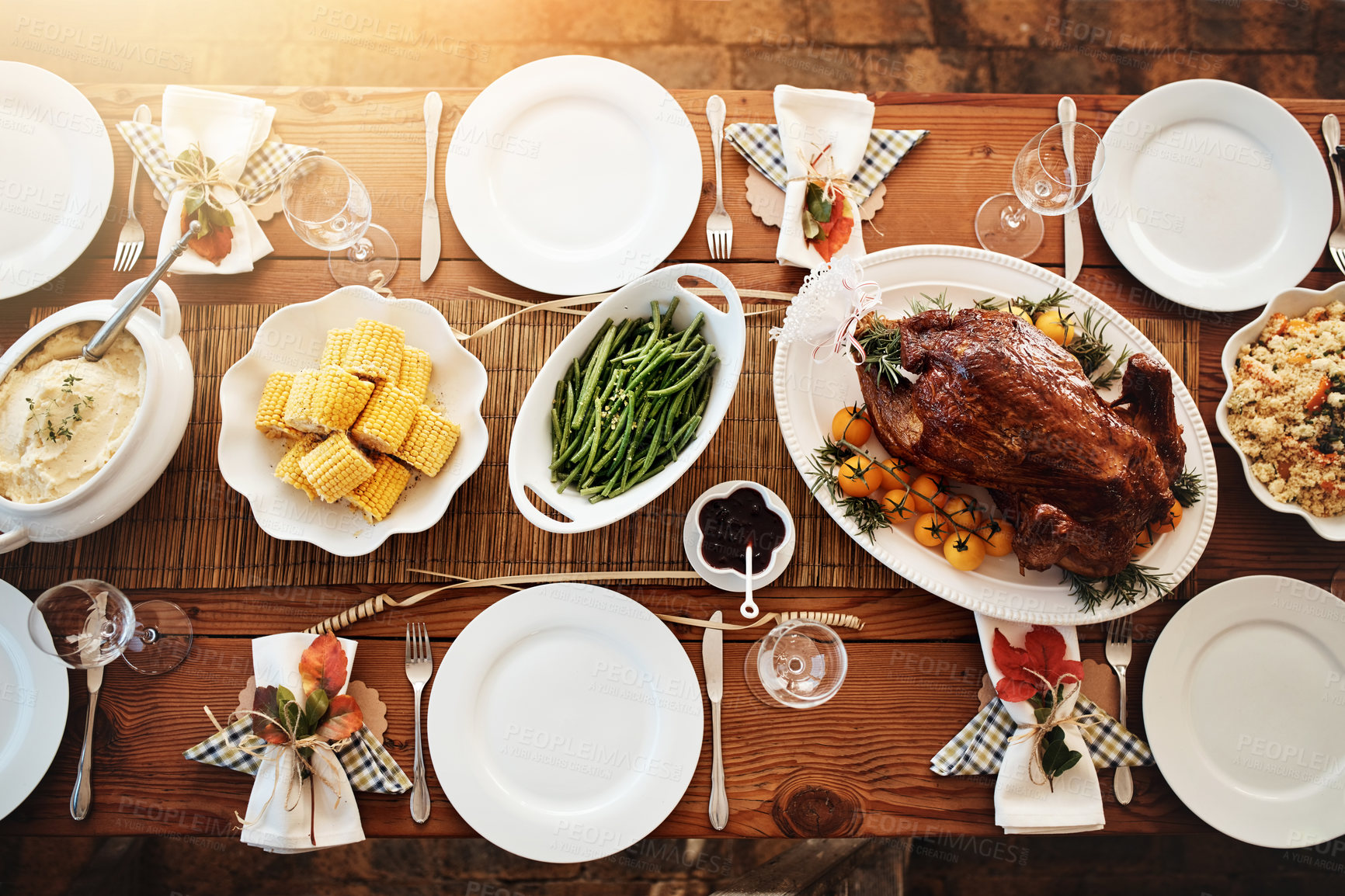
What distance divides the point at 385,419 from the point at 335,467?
6.4 inches

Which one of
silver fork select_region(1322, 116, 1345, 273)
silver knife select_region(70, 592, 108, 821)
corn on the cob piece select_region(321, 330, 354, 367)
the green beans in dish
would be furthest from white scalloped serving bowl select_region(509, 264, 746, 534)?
silver fork select_region(1322, 116, 1345, 273)

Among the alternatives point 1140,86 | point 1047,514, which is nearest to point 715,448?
point 1047,514

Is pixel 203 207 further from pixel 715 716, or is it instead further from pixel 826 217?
pixel 715 716

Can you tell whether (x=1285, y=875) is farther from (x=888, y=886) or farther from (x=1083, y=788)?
(x=1083, y=788)

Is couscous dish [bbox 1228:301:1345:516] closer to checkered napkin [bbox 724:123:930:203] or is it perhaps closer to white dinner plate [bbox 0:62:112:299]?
checkered napkin [bbox 724:123:930:203]

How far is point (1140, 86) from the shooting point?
3.50 meters

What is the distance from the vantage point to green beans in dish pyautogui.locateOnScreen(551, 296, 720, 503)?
1.98 metres

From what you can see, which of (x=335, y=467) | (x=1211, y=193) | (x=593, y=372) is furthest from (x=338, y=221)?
(x=1211, y=193)

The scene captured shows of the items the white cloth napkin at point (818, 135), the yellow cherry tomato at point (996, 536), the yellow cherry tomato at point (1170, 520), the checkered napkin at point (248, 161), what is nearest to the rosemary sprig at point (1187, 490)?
the yellow cherry tomato at point (1170, 520)

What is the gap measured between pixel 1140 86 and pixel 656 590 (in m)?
3.35

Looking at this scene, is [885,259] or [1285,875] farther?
[1285,875]

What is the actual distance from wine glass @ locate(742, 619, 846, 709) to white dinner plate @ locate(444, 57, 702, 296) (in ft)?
3.68

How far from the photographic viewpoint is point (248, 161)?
2.25m

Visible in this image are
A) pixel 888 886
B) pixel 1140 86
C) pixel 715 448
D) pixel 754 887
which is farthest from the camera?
pixel 1140 86
